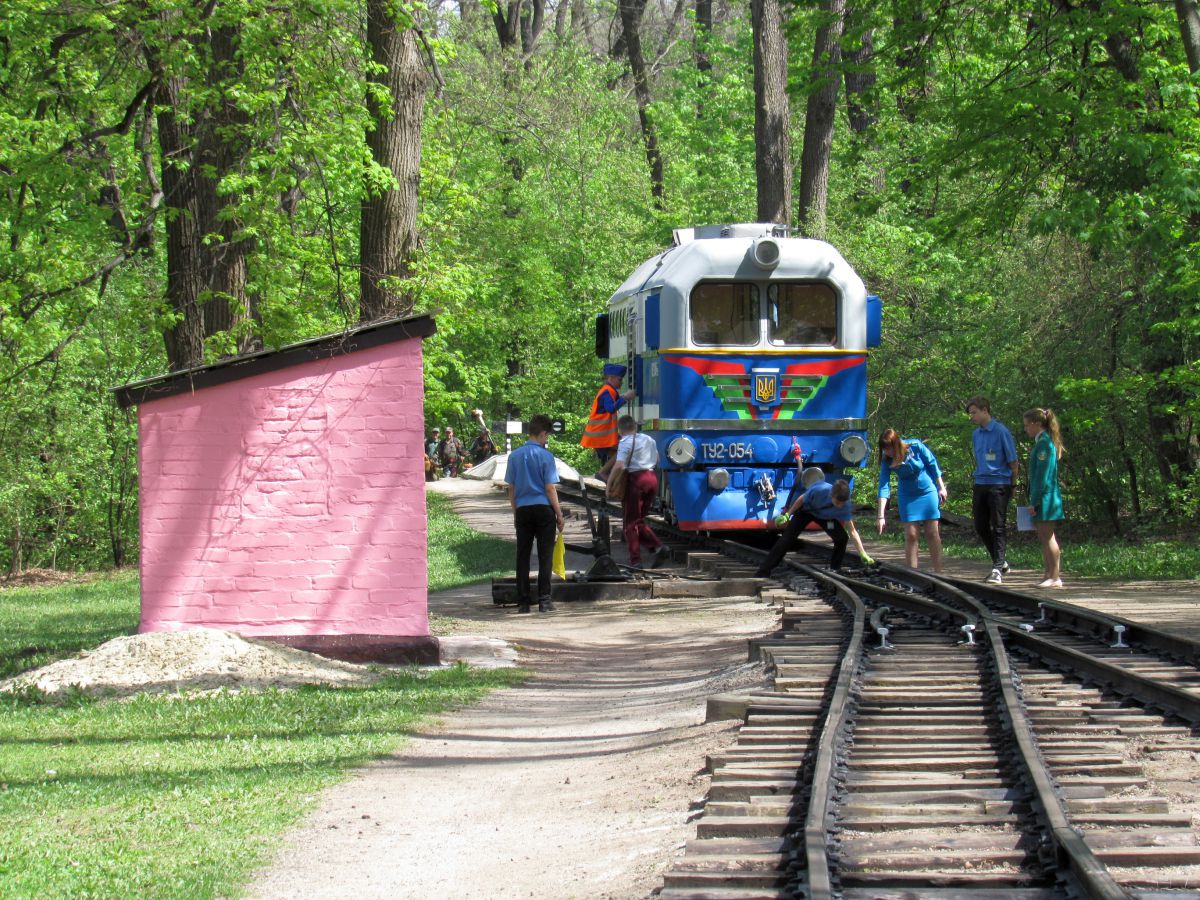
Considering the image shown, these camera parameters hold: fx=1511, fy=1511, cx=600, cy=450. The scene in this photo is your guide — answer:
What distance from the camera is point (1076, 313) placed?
2006cm

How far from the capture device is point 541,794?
287 inches

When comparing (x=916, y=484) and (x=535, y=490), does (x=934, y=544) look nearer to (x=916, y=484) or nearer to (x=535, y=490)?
(x=916, y=484)

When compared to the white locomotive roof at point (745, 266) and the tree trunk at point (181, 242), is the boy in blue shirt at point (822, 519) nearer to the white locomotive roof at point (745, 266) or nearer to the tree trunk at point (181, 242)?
the white locomotive roof at point (745, 266)

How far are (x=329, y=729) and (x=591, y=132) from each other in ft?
112

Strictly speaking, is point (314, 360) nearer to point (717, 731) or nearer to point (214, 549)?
point (214, 549)

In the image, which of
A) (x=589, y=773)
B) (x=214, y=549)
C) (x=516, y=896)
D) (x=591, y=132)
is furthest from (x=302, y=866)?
(x=591, y=132)

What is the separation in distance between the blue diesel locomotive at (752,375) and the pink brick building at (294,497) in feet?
19.4

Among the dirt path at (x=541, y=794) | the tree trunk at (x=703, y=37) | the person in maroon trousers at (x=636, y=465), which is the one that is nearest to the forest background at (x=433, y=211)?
the person in maroon trousers at (x=636, y=465)

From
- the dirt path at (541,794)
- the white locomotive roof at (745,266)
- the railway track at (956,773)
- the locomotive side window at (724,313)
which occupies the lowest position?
the dirt path at (541,794)

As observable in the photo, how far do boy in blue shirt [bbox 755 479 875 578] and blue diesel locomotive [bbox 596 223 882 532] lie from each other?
1266 mm

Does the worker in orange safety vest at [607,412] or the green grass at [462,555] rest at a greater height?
the worker in orange safety vest at [607,412]

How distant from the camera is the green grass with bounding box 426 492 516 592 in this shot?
1888 centimetres

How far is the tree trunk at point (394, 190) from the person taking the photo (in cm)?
1622

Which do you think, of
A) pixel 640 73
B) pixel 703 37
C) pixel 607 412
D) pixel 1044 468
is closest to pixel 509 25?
pixel 640 73
